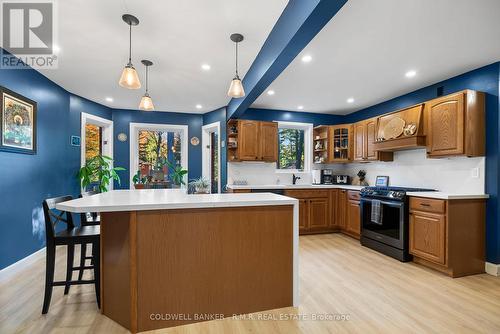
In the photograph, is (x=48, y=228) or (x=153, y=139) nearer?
(x=48, y=228)

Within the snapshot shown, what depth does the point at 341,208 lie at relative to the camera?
4484 mm

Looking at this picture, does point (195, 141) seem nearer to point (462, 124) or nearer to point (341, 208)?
point (341, 208)

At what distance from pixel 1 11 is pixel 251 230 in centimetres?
284

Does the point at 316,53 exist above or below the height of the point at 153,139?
above

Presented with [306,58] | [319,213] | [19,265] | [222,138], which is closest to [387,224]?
[319,213]

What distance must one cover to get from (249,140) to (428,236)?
9.96ft

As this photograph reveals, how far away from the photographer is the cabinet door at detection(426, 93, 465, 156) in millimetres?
2833

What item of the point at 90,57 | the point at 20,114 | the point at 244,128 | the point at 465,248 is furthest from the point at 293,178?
the point at 20,114

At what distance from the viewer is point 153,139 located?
5.31 meters

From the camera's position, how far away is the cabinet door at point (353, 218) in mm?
4031

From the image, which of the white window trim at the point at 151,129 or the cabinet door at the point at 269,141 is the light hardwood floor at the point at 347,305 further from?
the white window trim at the point at 151,129

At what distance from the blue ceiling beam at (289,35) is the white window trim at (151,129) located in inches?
109

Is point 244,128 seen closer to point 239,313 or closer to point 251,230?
point 251,230

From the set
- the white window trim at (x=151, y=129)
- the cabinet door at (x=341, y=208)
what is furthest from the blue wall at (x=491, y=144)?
the white window trim at (x=151, y=129)
